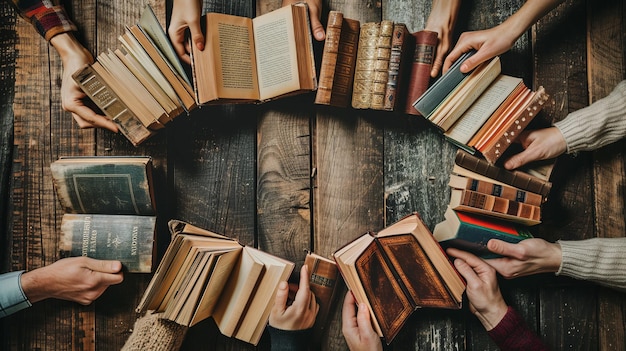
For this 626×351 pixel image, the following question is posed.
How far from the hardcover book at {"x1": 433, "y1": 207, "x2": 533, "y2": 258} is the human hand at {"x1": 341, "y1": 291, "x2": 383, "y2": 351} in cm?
43

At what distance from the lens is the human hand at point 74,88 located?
1.74m

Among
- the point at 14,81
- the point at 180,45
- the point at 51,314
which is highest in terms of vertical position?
the point at 180,45

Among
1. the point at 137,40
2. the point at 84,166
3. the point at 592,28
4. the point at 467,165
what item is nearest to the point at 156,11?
the point at 137,40

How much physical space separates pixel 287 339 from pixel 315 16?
1.27 metres

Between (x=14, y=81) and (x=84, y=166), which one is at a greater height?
(x=14, y=81)

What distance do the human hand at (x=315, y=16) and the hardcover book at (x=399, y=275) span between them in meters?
0.78

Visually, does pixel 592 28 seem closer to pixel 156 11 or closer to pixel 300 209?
pixel 300 209

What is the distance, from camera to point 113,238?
1724mm

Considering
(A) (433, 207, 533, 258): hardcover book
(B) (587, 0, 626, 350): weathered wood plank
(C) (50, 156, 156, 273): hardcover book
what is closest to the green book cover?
(C) (50, 156, 156, 273): hardcover book

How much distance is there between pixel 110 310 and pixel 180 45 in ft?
3.74

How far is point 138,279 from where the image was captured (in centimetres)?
186

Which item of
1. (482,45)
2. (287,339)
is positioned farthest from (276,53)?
(287,339)

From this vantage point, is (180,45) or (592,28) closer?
(180,45)

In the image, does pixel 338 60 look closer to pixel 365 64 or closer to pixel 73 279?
pixel 365 64
